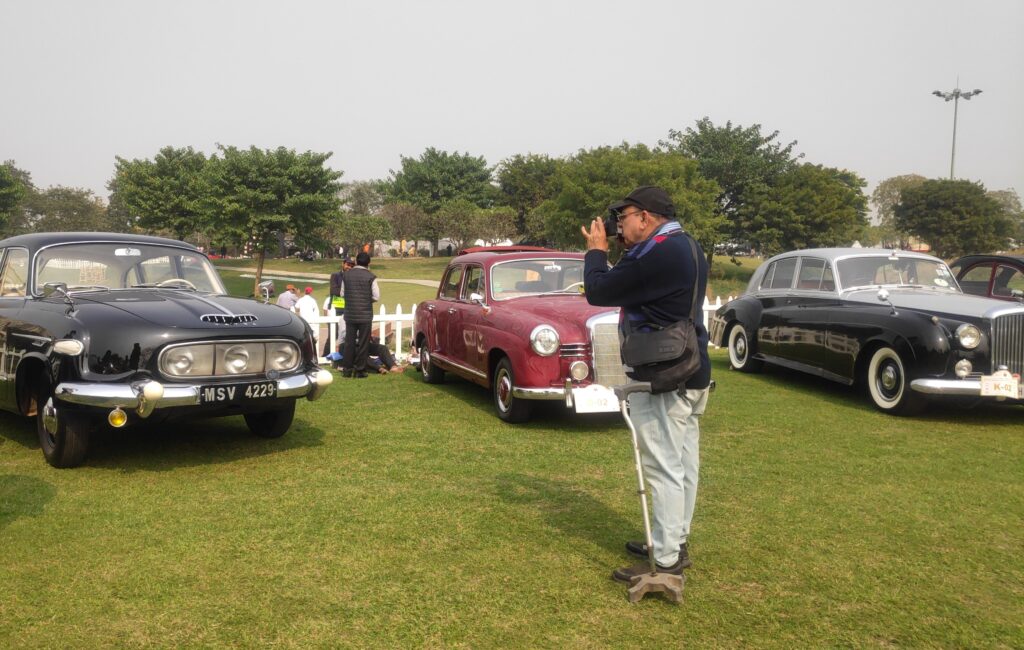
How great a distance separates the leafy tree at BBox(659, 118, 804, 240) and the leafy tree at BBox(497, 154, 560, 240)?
1422cm

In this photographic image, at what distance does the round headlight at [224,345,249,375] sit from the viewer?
5.79 meters

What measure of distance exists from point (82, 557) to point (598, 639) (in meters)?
2.81

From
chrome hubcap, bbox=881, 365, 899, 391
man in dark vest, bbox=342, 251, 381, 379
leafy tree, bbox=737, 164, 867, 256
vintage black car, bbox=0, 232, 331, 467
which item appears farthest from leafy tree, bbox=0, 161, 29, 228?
chrome hubcap, bbox=881, 365, 899, 391

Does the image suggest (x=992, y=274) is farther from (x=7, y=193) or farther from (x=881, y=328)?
(x=7, y=193)

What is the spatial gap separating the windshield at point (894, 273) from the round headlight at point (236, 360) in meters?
7.02

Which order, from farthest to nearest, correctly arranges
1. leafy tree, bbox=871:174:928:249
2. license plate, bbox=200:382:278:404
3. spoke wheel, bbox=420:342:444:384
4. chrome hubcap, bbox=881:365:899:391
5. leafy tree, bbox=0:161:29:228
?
1. leafy tree, bbox=871:174:928:249
2. leafy tree, bbox=0:161:29:228
3. spoke wheel, bbox=420:342:444:384
4. chrome hubcap, bbox=881:365:899:391
5. license plate, bbox=200:382:278:404

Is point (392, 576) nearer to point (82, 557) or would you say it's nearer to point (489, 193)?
point (82, 557)

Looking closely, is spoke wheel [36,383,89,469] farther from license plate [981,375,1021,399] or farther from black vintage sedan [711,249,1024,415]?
license plate [981,375,1021,399]

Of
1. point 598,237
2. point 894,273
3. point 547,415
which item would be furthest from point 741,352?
point 598,237

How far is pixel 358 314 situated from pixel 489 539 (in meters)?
6.51

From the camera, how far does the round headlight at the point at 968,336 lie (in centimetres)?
755

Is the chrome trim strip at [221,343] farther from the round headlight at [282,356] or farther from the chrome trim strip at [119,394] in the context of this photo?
the chrome trim strip at [119,394]

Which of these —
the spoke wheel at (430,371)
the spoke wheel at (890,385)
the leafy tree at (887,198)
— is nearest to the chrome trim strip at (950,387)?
the spoke wheel at (890,385)

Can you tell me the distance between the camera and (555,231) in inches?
1884
